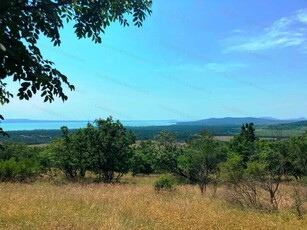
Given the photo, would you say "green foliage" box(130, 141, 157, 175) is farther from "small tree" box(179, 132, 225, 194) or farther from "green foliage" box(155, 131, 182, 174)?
"small tree" box(179, 132, 225, 194)

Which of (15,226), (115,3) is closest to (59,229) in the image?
(15,226)

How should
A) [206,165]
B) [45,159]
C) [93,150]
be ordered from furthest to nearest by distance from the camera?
1. [45,159]
2. [93,150]
3. [206,165]

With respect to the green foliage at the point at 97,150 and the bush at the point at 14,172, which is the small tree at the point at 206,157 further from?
the bush at the point at 14,172

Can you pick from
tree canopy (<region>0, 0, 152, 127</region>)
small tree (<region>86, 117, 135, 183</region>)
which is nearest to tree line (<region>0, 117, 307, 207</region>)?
small tree (<region>86, 117, 135, 183</region>)

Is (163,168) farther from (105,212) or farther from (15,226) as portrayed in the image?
(15,226)

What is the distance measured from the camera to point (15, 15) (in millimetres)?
2258

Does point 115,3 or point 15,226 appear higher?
point 115,3

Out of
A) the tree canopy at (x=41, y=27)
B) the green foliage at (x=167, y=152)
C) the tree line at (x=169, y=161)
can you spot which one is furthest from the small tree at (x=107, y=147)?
the tree canopy at (x=41, y=27)

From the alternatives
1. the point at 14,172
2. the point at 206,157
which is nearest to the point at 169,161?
the point at 206,157

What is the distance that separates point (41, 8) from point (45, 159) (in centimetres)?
3244

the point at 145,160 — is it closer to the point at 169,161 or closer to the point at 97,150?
the point at 169,161

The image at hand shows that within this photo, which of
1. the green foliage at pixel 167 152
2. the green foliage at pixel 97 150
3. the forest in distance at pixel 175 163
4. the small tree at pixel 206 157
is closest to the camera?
the forest in distance at pixel 175 163

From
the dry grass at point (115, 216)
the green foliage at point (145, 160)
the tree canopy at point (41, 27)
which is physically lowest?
the green foliage at point (145, 160)

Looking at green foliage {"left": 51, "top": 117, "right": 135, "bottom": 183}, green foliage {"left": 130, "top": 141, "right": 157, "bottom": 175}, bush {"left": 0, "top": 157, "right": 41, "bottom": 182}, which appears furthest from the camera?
green foliage {"left": 130, "top": 141, "right": 157, "bottom": 175}
